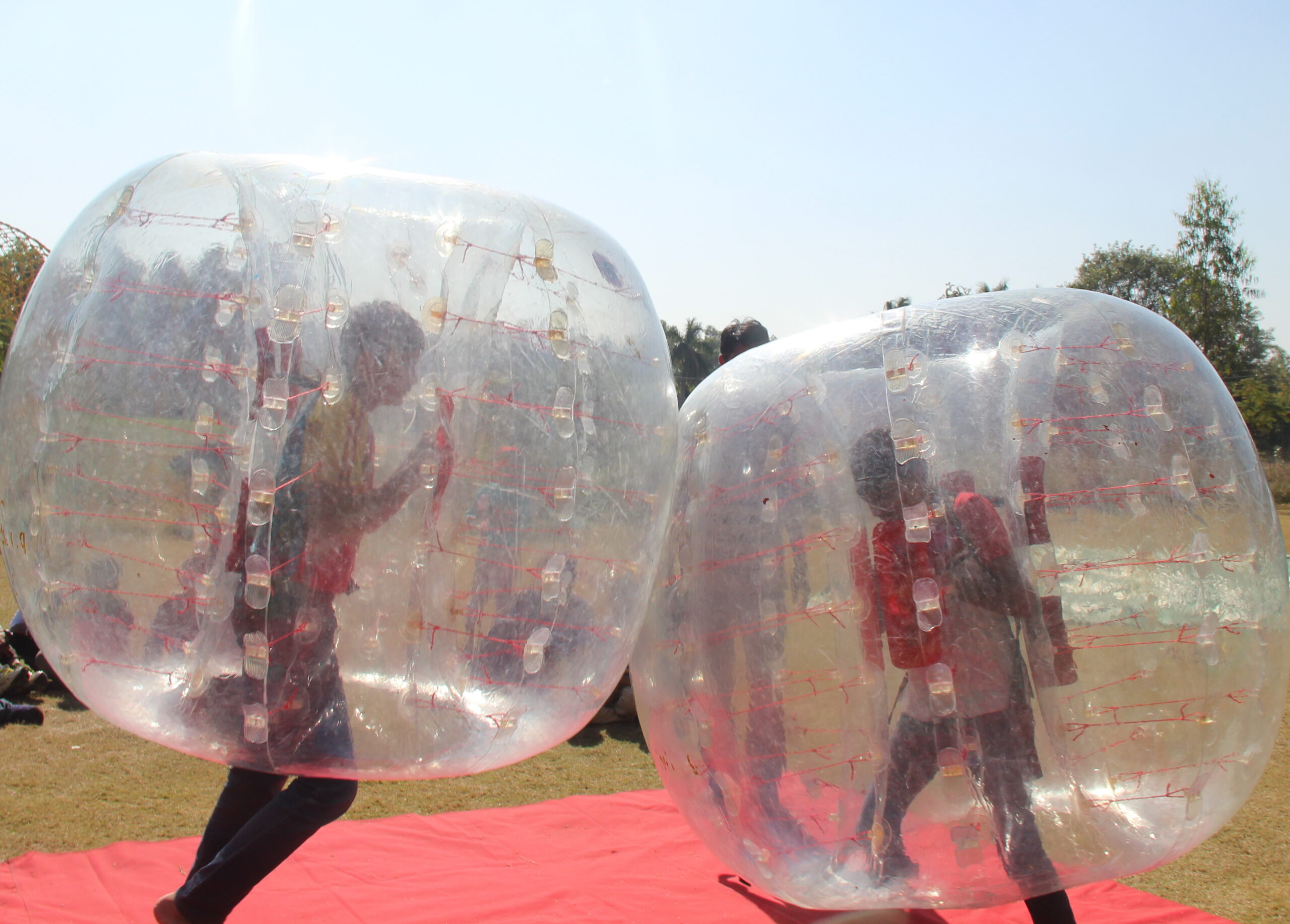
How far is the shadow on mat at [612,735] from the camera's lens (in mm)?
4492

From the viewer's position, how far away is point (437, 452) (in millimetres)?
1587

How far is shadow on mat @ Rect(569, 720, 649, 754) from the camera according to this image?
4492mm

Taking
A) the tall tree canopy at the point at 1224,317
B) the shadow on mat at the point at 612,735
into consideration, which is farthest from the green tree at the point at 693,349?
the shadow on mat at the point at 612,735

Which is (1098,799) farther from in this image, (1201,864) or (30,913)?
(30,913)

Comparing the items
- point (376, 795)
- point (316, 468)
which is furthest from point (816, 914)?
point (316, 468)

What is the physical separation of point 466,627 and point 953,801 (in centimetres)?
95

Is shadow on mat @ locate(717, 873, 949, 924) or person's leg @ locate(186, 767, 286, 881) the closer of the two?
person's leg @ locate(186, 767, 286, 881)

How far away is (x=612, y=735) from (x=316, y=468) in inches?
133

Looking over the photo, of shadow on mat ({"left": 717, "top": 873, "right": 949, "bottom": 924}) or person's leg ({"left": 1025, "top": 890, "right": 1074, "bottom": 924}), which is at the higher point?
person's leg ({"left": 1025, "top": 890, "right": 1074, "bottom": 924})

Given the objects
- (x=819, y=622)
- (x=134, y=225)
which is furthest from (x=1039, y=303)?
(x=134, y=225)

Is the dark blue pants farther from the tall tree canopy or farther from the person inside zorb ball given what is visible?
the tall tree canopy

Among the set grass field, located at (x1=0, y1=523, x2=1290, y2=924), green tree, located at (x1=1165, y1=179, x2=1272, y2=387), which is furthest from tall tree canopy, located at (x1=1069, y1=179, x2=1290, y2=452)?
grass field, located at (x1=0, y1=523, x2=1290, y2=924)

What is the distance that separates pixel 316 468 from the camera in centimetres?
154

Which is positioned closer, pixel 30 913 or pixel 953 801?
pixel 953 801
